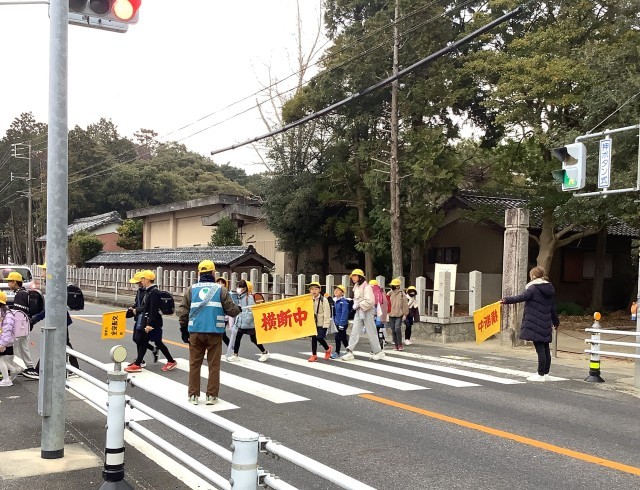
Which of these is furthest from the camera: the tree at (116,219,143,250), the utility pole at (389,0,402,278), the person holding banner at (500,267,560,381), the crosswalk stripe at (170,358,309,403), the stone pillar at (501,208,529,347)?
the tree at (116,219,143,250)

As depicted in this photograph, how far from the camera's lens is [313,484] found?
5273mm

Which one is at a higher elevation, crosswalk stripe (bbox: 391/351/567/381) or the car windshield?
the car windshield

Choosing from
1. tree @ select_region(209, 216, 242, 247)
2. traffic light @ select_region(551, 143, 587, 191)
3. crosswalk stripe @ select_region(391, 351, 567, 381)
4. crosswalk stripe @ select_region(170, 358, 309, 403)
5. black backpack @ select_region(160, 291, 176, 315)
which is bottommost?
crosswalk stripe @ select_region(391, 351, 567, 381)

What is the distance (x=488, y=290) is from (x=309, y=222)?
8.38m

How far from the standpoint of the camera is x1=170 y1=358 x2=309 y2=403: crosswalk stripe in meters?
8.80

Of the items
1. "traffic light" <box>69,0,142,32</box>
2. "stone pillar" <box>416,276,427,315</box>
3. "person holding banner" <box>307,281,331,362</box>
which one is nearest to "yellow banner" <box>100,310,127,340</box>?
"person holding banner" <box>307,281,331,362</box>

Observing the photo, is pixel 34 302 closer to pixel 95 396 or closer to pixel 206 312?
pixel 95 396

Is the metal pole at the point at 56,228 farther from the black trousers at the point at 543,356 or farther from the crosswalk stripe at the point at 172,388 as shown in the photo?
the black trousers at the point at 543,356

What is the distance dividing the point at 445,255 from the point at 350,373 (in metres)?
19.2

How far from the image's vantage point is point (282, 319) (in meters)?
12.6

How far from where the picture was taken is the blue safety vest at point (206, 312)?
26.1 feet

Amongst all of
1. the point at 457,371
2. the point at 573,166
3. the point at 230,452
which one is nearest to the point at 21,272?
the point at 457,371

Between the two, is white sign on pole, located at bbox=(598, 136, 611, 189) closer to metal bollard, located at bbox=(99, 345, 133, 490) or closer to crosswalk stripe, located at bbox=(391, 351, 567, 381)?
crosswalk stripe, located at bbox=(391, 351, 567, 381)

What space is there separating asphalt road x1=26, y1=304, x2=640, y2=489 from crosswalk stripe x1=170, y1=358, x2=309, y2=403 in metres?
0.03
